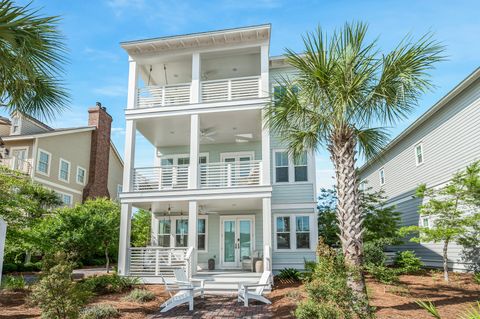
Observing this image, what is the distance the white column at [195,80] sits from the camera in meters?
14.4

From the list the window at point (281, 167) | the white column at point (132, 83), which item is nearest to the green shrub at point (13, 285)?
the white column at point (132, 83)

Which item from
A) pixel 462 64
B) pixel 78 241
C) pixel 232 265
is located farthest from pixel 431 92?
pixel 78 241

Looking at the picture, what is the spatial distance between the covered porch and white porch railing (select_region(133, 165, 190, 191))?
2.39 feet

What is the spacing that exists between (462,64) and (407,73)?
23.7 feet

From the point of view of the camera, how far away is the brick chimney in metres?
27.7

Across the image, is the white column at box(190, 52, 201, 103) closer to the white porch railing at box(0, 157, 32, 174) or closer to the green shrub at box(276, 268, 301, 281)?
the green shrub at box(276, 268, 301, 281)

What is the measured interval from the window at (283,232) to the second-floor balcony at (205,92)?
5.46 meters

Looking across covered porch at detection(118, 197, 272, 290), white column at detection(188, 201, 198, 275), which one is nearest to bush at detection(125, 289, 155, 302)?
covered porch at detection(118, 197, 272, 290)

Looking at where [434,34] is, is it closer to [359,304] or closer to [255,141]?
[359,304]

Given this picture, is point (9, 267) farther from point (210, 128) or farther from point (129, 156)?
point (210, 128)

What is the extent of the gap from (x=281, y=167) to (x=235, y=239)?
396cm

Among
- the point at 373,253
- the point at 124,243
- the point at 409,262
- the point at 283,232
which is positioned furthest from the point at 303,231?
the point at 124,243

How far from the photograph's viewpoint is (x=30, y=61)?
6121mm

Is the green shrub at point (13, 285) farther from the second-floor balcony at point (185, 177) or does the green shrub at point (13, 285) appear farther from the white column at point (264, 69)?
the white column at point (264, 69)
